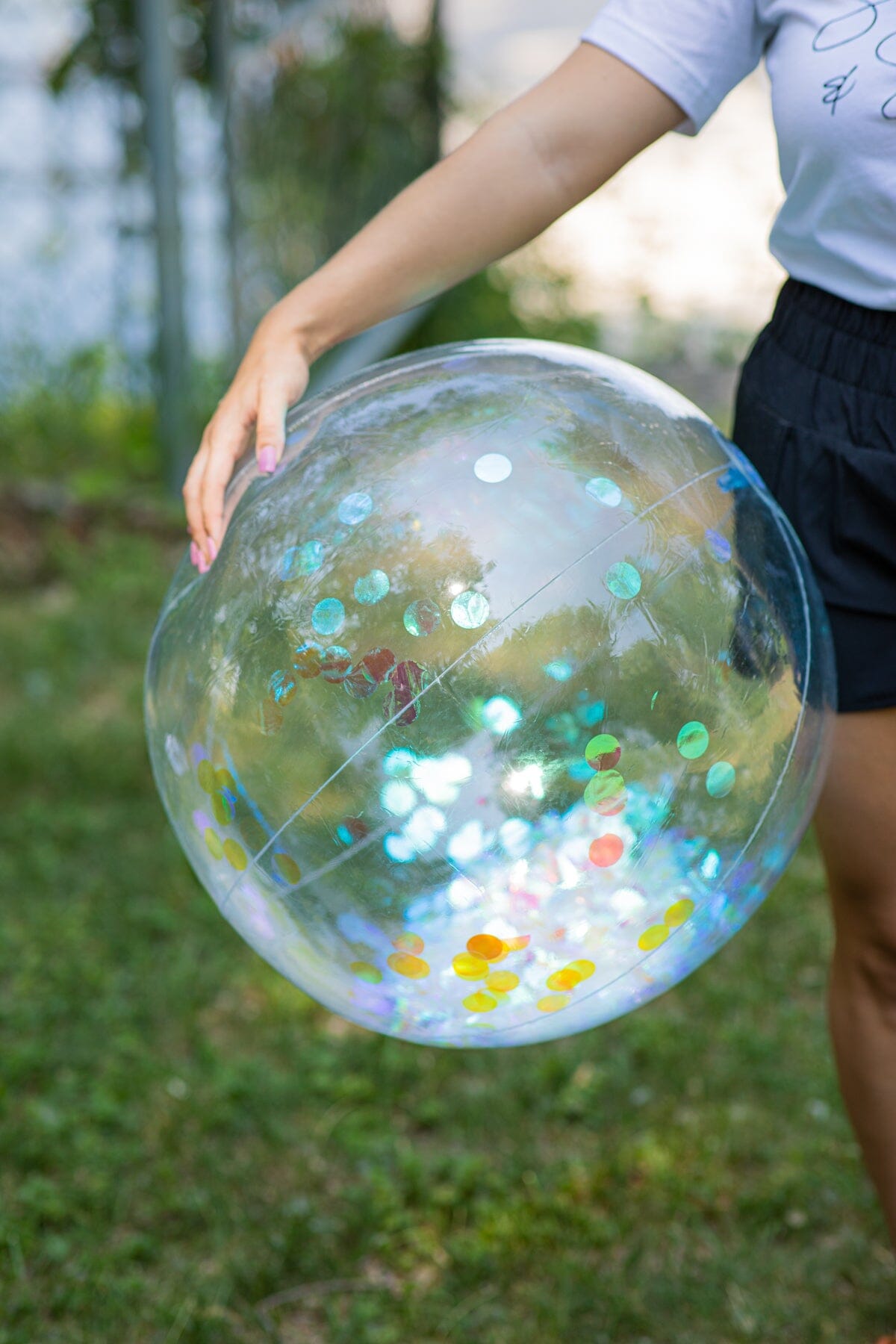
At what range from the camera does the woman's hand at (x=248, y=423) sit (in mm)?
1427

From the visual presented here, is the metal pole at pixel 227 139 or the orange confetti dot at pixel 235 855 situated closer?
the orange confetti dot at pixel 235 855

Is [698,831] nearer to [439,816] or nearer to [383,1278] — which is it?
[439,816]

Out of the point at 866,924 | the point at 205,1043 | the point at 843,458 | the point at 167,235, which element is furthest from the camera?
the point at 167,235

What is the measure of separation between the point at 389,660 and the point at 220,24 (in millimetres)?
4741

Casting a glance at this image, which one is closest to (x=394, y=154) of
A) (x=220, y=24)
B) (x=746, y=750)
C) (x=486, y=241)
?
(x=220, y=24)

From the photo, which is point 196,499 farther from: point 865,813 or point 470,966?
point 865,813

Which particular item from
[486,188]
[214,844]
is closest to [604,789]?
[214,844]

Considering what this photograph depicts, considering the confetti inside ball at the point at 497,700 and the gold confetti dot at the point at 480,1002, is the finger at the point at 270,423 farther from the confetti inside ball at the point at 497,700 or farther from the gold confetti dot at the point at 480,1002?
the gold confetti dot at the point at 480,1002

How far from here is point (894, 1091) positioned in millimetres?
1626

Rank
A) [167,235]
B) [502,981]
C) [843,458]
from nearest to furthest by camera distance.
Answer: [502,981] < [843,458] < [167,235]

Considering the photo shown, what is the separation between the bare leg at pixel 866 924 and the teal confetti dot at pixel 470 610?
53 centimetres

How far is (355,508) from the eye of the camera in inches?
53.3

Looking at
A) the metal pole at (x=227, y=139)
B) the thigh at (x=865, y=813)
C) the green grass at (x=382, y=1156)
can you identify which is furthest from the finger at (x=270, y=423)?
the metal pole at (x=227, y=139)

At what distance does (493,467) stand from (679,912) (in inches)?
20.1
